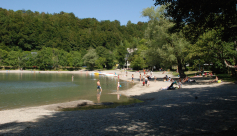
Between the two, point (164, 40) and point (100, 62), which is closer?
point (164, 40)

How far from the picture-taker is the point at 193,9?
10.6m

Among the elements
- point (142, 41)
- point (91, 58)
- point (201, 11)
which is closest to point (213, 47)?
point (201, 11)

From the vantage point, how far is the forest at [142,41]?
12201 millimetres

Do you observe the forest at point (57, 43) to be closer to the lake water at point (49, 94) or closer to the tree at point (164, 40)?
the lake water at point (49, 94)

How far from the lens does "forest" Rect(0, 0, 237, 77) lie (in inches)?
480

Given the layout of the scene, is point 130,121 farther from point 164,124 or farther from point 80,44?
point 80,44

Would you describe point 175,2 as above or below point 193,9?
above

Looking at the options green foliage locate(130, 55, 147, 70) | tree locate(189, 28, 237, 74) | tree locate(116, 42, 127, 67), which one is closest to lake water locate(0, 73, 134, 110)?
tree locate(189, 28, 237, 74)

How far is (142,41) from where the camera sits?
92438 millimetres

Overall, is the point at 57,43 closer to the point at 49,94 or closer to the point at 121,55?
the point at 121,55

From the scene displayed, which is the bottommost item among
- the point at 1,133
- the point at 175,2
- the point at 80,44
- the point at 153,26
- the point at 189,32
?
the point at 1,133

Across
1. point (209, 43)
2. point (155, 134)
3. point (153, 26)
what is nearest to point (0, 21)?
point (153, 26)

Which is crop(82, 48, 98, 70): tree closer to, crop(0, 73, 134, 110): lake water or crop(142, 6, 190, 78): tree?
crop(0, 73, 134, 110): lake water

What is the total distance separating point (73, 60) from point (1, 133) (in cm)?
9209
